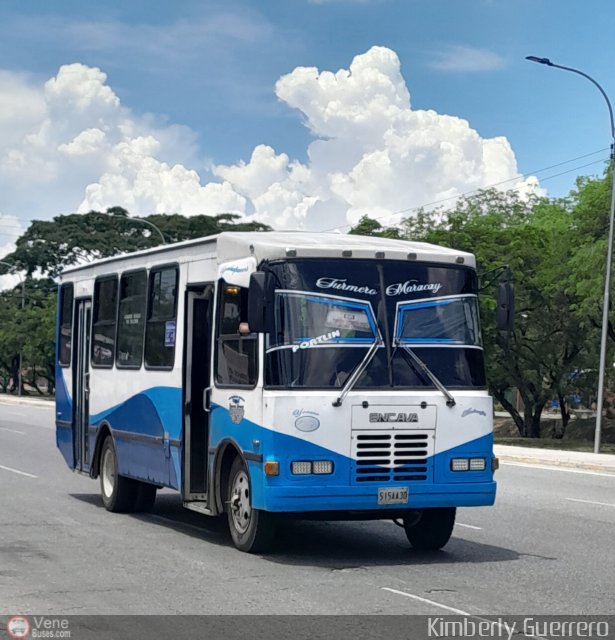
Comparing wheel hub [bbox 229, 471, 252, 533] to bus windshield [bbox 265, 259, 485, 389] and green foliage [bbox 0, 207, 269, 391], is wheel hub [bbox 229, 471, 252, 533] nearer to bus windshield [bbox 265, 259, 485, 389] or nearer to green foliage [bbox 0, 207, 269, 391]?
bus windshield [bbox 265, 259, 485, 389]

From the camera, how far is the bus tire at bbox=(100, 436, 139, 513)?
14.6m

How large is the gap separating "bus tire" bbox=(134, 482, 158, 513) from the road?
6.1 inches

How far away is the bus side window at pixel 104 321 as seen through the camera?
15047 mm

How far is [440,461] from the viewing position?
11.0 metres

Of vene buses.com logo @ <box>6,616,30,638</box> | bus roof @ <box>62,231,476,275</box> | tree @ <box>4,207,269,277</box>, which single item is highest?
tree @ <box>4,207,269,277</box>

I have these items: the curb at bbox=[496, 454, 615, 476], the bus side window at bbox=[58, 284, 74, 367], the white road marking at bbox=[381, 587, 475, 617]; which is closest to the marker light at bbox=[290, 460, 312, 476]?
the white road marking at bbox=[381, 587, 475, 617]

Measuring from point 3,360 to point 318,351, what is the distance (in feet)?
265

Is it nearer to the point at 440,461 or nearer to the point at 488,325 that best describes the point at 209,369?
the point at 440,461

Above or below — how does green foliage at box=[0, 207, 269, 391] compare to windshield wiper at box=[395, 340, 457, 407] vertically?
above

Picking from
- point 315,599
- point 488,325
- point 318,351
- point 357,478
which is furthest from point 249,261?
point 488,325

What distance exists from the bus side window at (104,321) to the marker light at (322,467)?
5.07 m

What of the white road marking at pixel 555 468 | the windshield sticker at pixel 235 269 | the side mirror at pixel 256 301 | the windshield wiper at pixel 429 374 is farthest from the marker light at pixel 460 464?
the white road marking at pixel 555 468

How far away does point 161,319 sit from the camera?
13336mm

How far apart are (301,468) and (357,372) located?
1.00 m
